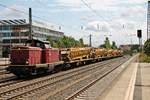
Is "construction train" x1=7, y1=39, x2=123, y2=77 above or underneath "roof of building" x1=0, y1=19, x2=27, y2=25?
underneath

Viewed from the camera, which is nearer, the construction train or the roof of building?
the construction train

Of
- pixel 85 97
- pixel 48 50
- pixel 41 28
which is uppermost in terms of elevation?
pixel 41 28

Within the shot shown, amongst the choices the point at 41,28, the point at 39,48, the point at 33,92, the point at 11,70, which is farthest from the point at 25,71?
the point at 41,28

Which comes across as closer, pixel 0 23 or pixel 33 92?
pixel 33 92

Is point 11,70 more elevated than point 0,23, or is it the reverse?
point 0,23

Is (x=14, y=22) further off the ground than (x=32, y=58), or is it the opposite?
(x=14, y=22)

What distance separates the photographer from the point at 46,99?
57.0ft

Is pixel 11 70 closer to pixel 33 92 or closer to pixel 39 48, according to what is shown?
pixel 39 48

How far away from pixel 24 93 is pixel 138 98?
18.7 ft

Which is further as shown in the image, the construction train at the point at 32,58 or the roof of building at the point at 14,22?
the roof of building at the point at 14,22

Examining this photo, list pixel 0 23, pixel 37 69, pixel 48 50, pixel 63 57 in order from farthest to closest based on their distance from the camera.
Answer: pixel 0 23, pixel 63 57, pixel 48 50, pixel 37 69

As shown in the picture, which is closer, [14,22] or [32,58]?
[32,58]

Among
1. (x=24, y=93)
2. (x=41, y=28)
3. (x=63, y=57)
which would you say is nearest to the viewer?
(x=24, y=93)

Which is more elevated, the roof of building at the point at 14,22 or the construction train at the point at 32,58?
the roof of building at the point at 14,22
